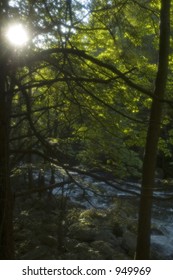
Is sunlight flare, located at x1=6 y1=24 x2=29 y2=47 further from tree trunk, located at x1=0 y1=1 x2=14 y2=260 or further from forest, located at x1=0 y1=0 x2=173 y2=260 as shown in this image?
tree trunk, located at x1=0 y1=1 x2=14 y2=260

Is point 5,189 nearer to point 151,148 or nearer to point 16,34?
point 16,34

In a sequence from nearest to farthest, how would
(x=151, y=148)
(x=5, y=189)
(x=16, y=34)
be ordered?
(x=16, y=34), (x=5, y=189), (x=151, y=148)

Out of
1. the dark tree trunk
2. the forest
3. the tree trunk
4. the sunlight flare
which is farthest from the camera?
the dark tree trunk

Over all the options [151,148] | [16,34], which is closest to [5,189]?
[16,34]

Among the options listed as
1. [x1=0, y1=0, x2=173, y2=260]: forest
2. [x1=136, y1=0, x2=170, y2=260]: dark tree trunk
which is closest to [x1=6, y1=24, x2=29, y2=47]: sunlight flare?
[x1=0, y1=0, x2=173, y2=260]: forest

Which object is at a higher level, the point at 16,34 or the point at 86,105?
the point at 16,34

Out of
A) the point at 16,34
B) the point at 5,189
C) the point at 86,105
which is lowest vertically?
the point at 5,189

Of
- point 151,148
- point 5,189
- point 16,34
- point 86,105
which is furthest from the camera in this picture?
point 151,148

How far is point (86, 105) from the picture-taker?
629cm

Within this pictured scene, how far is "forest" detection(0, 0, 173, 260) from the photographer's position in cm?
450

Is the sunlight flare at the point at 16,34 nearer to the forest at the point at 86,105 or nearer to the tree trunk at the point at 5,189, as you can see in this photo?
the forest at the point at 86,105
